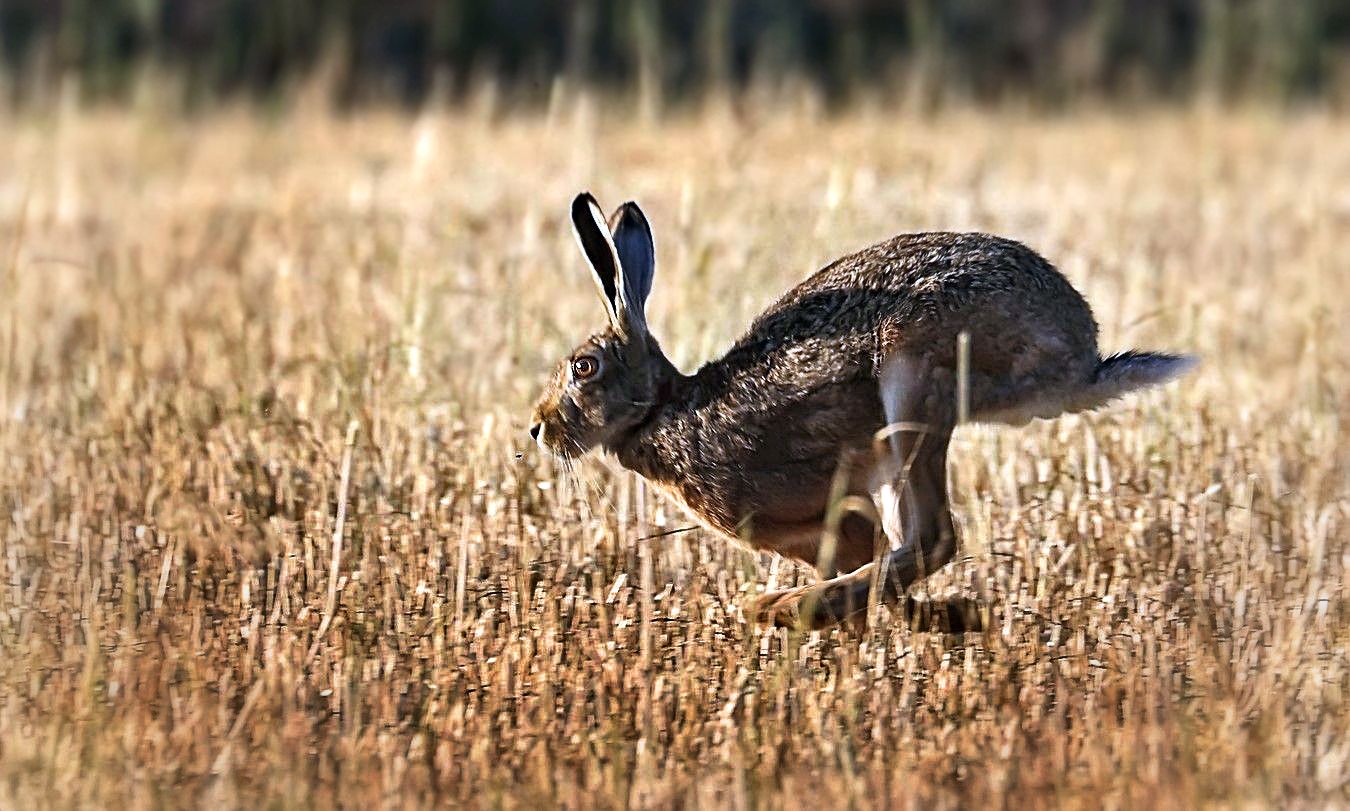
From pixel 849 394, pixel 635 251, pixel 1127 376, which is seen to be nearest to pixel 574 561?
pixel 635 251

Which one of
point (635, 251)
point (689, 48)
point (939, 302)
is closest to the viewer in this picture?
point (939, 302)

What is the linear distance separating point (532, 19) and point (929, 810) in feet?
45.3

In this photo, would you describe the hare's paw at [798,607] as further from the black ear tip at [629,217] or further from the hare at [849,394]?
the black ear tip at [629,217]

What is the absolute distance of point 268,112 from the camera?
14258 millimetres

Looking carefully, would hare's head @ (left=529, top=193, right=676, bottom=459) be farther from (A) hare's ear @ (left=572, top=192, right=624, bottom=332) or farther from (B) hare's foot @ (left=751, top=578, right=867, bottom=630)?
(B) hare's foot @ (left=751, top=578, right=867, bottom=630)

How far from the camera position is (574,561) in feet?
17.3

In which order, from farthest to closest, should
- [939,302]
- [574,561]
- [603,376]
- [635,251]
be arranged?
[574,561], [635,251], [603,376], [939,302]

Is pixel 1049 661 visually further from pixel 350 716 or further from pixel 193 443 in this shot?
pixel 193 443

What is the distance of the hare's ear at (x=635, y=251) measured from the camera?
5.11 meters

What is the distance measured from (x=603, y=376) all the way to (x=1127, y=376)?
1246 mm

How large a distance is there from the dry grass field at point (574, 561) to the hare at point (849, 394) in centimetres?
19

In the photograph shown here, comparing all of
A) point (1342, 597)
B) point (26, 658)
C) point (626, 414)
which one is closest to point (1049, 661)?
point (1342, 597)

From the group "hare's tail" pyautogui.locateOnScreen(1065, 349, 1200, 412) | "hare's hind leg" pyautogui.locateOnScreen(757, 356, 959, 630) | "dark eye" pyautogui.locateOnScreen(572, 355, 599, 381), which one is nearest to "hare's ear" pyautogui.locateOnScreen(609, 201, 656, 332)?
"dark eye" pyautogui.locateOnScreen(572, 355, 599, 381)

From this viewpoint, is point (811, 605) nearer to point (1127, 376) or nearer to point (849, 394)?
point (849, 394)
